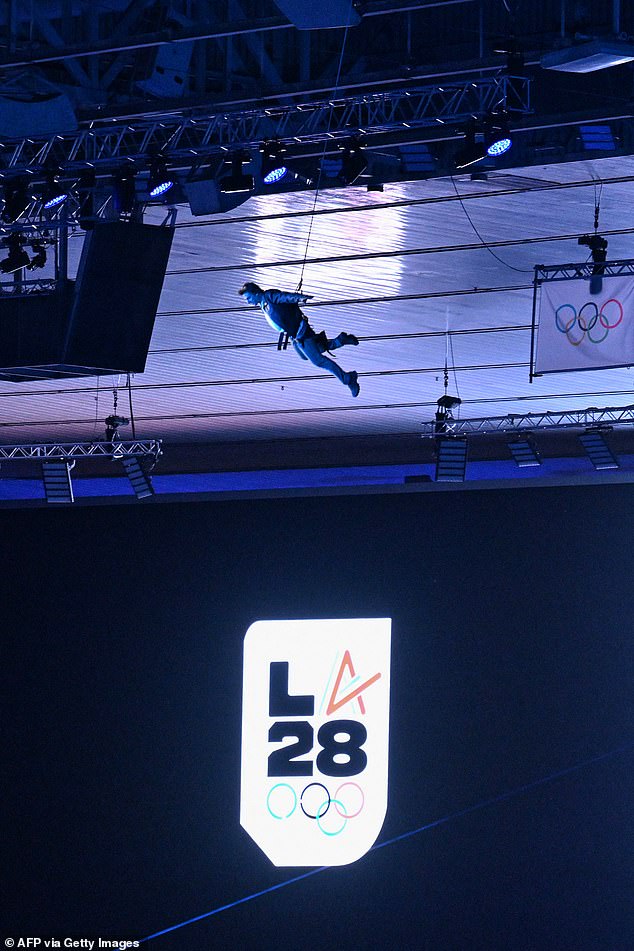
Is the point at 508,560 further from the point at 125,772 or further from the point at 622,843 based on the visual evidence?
the point at 125,772

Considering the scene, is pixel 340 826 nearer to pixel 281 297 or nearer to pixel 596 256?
pixel 596 256

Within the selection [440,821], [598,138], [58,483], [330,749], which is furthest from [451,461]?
[598,138]

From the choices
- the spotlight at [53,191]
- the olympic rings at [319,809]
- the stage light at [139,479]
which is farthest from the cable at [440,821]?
the spotlight at [53,191]

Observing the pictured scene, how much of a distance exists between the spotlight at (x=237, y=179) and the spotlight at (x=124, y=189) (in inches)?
25.5

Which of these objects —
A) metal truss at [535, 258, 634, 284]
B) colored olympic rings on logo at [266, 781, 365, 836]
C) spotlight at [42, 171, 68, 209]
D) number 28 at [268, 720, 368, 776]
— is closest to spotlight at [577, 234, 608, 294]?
metal truss at [535, 258, 634, 284]

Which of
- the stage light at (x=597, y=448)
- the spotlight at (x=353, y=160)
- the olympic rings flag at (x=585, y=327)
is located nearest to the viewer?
the spotlight at (x=353, y=160)

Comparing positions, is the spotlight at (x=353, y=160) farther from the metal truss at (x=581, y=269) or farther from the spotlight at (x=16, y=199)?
the spotlight at (x=16, y=199)

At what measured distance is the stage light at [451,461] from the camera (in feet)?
41.7

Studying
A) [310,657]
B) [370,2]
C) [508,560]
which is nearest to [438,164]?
[370,2]

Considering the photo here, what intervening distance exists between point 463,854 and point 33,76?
692cm

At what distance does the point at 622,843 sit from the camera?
10.6 meters

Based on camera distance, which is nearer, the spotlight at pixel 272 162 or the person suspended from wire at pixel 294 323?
the person suspended from wire at pixel 294 323

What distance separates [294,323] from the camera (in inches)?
300
